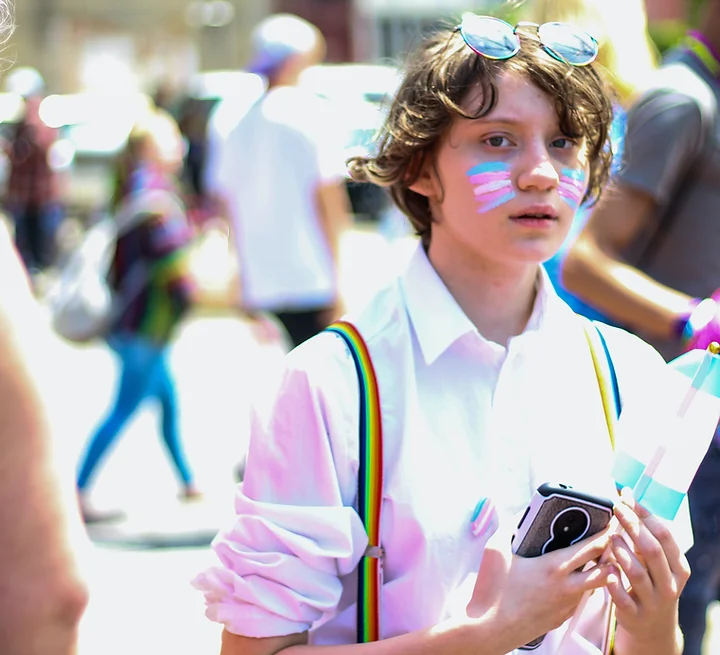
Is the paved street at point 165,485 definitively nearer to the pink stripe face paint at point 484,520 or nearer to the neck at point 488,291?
the pink stripe face paint at point 484,520

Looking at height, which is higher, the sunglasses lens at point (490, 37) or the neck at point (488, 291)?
the sunglasses lens at point (490, 37)

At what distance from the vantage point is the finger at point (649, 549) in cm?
168

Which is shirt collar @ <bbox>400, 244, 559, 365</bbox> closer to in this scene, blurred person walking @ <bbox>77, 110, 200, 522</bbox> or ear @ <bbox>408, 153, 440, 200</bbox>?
ear @ <bbox>408, 153, 440, 200</bbox>

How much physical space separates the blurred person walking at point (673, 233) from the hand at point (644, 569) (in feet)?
3.59

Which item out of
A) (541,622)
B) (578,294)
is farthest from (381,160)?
(578,294)

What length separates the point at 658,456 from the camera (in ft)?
5.68

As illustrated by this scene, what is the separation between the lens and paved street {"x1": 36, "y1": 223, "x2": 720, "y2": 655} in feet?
14.2

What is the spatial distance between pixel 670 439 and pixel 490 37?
27.1 inches

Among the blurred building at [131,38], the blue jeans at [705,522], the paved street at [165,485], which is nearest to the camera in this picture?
the blue jeans at [705,522]

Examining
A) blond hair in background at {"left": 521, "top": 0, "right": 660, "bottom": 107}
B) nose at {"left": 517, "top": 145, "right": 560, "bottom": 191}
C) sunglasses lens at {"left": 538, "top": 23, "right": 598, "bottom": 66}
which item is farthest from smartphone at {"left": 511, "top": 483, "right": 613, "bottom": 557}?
blond hair in background at {"left": 521, "top": 0, "right": 660, "bottom": 107}

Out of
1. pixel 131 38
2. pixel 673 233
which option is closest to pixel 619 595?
pixel 673 233

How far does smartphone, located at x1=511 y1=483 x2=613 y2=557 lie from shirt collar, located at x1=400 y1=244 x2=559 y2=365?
0.32 metres

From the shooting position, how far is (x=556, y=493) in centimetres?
164

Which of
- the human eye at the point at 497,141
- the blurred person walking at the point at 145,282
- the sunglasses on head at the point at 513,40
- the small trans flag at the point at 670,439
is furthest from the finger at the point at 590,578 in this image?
the blurred person walking at the point at 145,282
